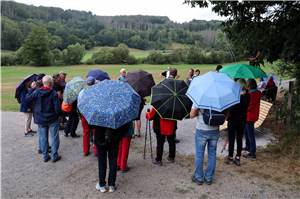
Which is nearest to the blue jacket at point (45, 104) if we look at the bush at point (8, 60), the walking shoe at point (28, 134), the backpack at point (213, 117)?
the walking shoe at point (28, 134)

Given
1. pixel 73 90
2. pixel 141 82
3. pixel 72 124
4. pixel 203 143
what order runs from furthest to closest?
pixel 72 124 → pixel 141 82 → pixel 73 90 → pixel 203 143

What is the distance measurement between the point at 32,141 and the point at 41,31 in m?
66.6

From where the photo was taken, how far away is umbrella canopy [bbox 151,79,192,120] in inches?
260

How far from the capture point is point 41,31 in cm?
7081

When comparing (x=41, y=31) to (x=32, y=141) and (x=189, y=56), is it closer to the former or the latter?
(x=189, y=56)

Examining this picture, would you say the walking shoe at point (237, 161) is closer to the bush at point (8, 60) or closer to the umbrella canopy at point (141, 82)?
the umbrella canopy at point (141, 82)

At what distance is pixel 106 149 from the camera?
5.83m

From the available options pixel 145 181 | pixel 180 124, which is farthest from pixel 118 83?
pixel 180 124

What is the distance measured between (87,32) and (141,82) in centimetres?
9879

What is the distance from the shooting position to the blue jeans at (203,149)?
6086 mm

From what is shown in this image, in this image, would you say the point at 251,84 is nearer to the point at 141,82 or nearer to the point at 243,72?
the point at 243,72

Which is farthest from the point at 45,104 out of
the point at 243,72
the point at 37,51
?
the point at 37,51

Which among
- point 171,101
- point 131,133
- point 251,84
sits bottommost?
point 131,133

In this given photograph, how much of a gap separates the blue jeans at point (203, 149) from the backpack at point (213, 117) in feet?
0.82
